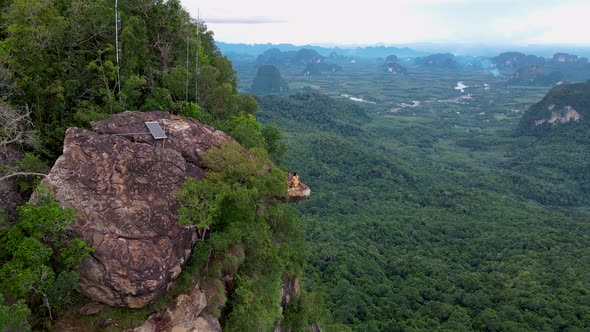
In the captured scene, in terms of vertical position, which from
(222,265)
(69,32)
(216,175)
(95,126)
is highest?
(69,32)

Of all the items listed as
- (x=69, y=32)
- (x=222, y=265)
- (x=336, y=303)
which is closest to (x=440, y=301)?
(x=336, y=303)

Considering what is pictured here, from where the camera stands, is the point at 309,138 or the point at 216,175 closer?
the point at 216,175

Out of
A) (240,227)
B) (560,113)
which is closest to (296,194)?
(240,227)

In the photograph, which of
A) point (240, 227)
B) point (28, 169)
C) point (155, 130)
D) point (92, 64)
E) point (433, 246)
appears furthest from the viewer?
point (433, 246)

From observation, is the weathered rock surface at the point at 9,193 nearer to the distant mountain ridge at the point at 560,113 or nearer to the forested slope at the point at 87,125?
the forested slope at the point at 87,125

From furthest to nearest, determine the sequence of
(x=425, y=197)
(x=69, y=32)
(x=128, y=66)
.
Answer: (x=425, y=197)
(x=128, y=66)
(x=69, y=32)

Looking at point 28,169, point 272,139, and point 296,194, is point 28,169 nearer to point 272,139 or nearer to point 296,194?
point 296,194

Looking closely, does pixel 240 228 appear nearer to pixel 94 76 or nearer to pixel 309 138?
pixel 94 76
